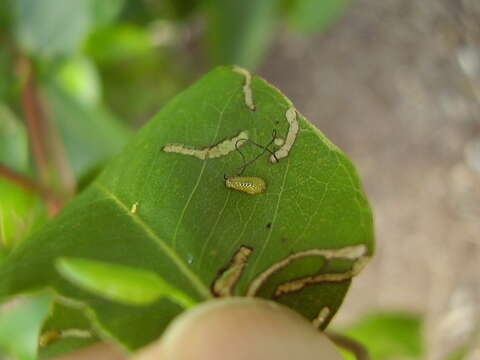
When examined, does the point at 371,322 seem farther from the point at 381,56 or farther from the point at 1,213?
the point at 381,56

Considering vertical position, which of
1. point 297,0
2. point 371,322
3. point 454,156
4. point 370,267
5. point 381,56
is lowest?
point 370,267

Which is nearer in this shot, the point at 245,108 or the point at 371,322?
the point at 245,108

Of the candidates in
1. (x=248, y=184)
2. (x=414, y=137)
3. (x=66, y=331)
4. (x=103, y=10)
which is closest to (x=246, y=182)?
(x=248, y=184)

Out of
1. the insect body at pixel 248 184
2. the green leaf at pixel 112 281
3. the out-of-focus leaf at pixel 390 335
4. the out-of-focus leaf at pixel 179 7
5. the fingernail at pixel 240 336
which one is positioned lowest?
the out-of-focus leaf at pixel 390 335

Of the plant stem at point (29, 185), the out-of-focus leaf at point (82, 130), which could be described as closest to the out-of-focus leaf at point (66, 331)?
the plant stem at point (29, 185)

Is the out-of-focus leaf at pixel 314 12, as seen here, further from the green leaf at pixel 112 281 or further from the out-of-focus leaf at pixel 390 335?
the green leaf at pixel 112 281

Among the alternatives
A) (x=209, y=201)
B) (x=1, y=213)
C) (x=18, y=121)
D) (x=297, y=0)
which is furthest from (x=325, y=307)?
(x=297, y=0)

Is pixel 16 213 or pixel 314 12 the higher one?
pixel 314 12

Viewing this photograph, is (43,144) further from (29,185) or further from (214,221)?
(214,221)
